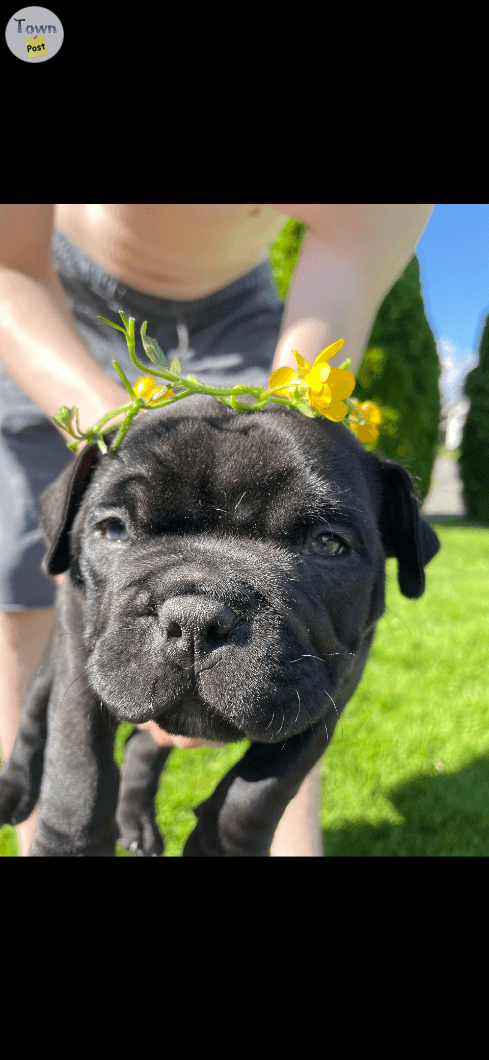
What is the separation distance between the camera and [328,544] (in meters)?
1.92

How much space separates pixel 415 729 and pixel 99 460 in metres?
2.60

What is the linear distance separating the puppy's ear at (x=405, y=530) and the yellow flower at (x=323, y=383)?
486 millimetres

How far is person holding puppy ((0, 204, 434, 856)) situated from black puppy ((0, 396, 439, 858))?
0.88 feet

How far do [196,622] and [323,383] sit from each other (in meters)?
A: 0.75

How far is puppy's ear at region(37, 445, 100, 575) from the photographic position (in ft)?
6.75

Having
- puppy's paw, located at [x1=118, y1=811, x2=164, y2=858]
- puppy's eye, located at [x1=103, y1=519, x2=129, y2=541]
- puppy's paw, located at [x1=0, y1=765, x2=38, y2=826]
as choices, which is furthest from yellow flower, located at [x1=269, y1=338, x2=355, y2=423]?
puppy's paw, located at [x1=118, y1=811, x2=164, y2=858]

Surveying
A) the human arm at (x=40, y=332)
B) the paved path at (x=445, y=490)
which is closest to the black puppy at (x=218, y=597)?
the human arm at (x=40, y=332)

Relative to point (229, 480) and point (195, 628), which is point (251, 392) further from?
point (195, 628)

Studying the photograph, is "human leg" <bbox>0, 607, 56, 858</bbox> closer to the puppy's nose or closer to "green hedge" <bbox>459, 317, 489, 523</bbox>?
the puppy's nose

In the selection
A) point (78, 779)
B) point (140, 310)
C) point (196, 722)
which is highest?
point (140, 310)

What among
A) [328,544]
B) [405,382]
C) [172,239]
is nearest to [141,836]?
[328,544]

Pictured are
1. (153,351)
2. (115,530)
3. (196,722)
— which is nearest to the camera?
(196,722)

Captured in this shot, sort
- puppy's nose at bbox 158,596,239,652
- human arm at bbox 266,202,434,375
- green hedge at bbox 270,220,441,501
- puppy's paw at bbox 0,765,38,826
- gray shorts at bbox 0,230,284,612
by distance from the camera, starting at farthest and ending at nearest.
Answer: green hedge at bbox 270,220,441,501, gray shorts at bbox 0,230,284,612, puppy's paw at bbox 0,765,38,826, human arm at bbox 266,202,434,375, puppy's nose at bbox 158,596,239,652
